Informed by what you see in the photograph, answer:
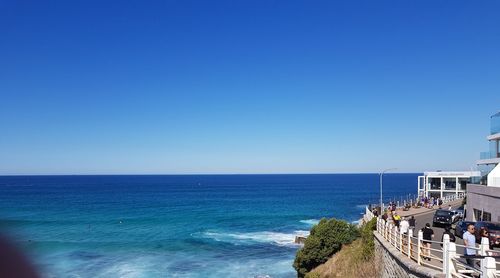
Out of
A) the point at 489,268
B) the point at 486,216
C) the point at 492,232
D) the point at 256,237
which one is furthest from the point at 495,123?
the point at 489,268

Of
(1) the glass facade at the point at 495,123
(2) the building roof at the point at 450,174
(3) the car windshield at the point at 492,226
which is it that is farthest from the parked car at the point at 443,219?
(2) the building roof at the point at 450,174

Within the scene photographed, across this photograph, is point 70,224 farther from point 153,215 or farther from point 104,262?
point 104,262

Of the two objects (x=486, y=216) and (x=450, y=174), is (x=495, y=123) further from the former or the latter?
(x=450, y=174)

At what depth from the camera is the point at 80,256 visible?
41.6m

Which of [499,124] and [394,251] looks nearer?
[394,251]

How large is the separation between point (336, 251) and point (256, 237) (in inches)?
932

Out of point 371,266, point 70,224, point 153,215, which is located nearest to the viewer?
point 371,266

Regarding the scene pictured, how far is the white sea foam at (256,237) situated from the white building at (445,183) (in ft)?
92.2

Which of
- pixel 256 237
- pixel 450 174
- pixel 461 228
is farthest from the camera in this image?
pixel 450 174

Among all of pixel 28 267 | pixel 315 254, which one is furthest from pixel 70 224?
pixel 28 267

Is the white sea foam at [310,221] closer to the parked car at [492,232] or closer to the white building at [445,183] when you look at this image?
the white building at [445,183]

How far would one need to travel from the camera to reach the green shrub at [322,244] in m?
28.5

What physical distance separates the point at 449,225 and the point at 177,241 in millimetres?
30243

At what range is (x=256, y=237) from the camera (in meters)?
51.4
